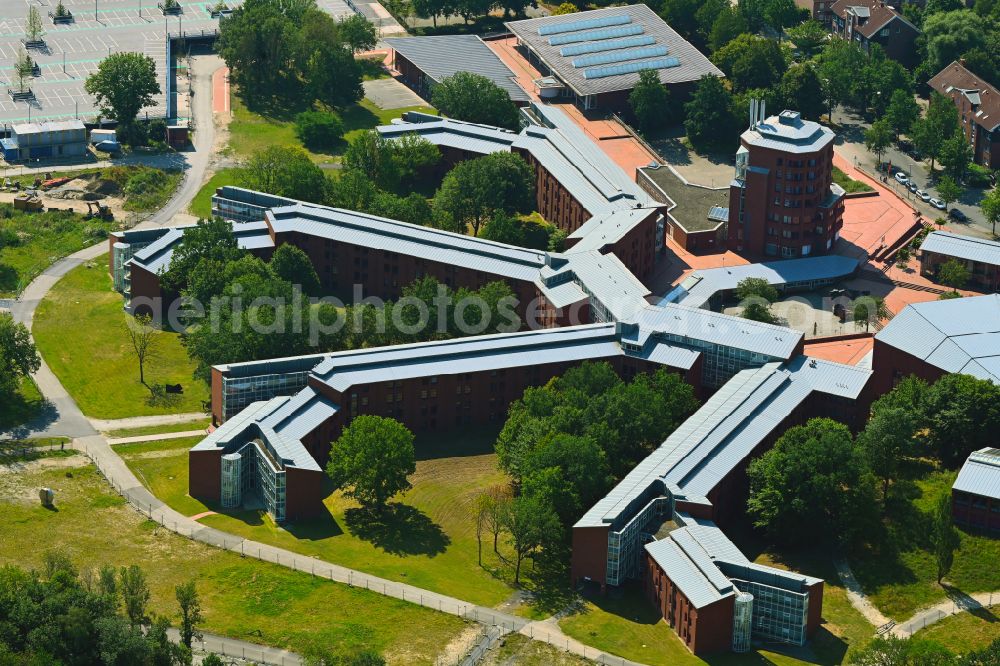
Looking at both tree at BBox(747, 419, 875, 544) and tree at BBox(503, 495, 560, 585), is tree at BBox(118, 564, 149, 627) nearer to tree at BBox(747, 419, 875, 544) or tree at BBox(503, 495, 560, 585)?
tree at BBox(503, 495, 560, 585)

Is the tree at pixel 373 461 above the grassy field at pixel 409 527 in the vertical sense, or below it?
above

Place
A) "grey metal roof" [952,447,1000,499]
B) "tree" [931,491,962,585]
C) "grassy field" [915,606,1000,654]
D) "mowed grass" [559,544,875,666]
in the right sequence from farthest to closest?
"grey metal roof" [952,447,1000,499] → "tree" [931,491,962,585] → "grassy field" [915,606,1000,654] → "mowed grass" [559,544,875,666]

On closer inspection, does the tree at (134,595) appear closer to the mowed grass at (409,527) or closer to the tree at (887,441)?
the mowed grass at (409,527)

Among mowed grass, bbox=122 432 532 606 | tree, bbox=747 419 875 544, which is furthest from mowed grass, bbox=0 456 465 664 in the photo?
tree, bbox=747 419 875 544

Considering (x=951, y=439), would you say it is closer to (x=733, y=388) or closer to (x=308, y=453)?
(x=733, y=388)

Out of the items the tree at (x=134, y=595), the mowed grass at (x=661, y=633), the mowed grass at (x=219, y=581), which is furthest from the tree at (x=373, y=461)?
the tree at (x=134, y=595)

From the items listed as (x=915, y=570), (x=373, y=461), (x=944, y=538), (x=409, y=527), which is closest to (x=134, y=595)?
(x=373, y=461)
